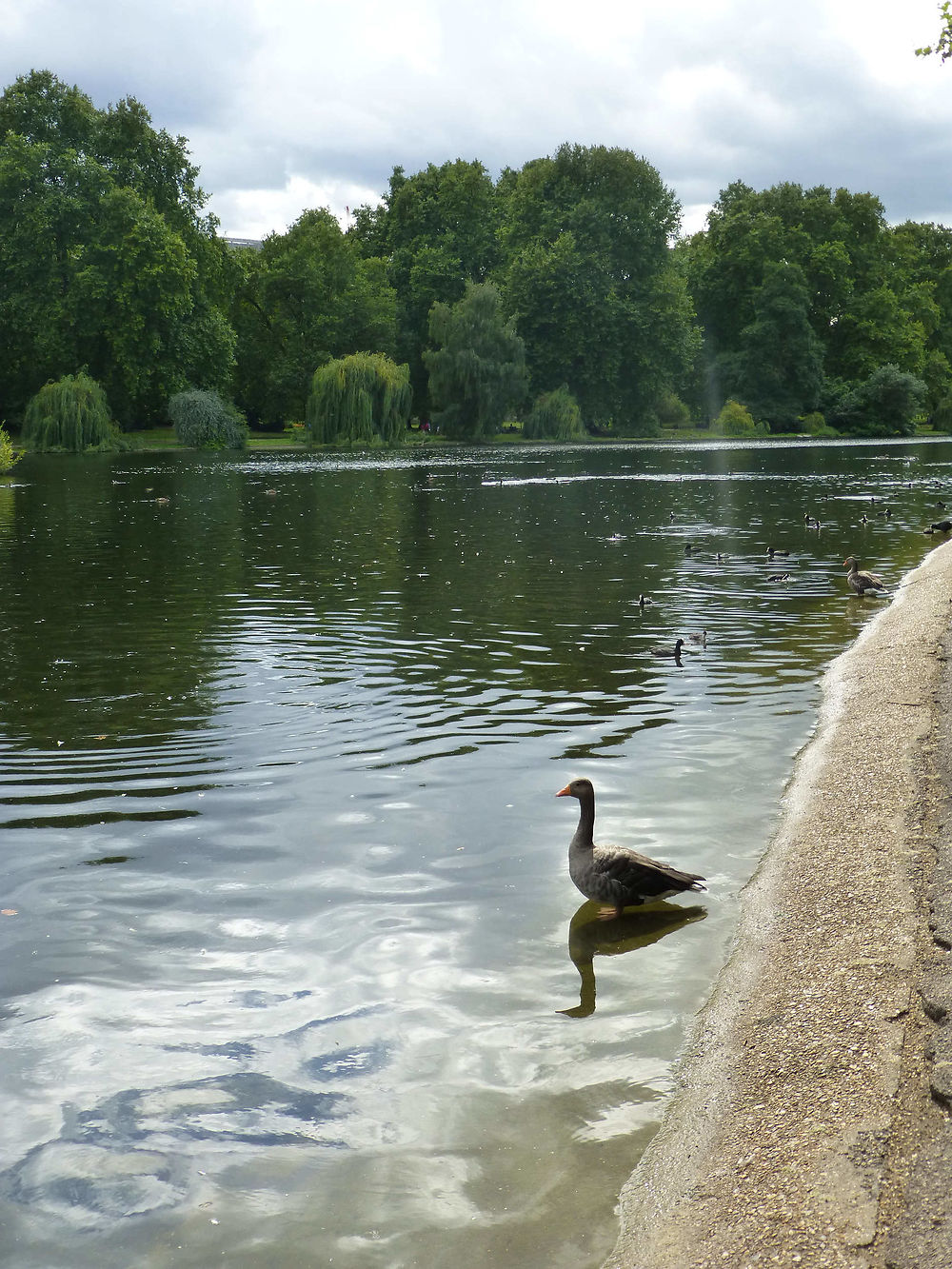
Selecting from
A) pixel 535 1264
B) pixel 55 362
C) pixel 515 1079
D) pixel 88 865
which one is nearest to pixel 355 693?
pixel 88 865

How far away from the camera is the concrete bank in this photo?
4.15 m

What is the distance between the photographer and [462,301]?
284ft

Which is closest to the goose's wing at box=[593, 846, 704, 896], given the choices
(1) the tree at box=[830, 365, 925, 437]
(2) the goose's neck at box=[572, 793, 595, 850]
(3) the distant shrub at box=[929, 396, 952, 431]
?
(2) the goose's neck at box=[572, 793, 595, 850]

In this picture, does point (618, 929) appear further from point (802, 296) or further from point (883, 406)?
point (802, 296)

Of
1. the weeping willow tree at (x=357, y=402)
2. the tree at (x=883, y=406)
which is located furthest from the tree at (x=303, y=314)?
the tree at (x=883, y=406)

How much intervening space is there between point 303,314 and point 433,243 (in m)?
15.1

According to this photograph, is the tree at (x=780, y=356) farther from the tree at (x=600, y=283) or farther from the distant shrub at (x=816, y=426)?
the tree at (x=600, y=283)

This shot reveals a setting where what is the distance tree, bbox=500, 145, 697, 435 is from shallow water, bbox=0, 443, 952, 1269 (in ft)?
264

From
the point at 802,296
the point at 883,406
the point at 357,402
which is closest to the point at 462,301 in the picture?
the point at 357,402

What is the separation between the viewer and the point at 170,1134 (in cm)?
512

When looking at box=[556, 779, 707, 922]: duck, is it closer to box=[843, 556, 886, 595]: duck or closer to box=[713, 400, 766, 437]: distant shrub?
box=[843, 556, 886, 595]: duck

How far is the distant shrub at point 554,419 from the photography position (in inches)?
3563

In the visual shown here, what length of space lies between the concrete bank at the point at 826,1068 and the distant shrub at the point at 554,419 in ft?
274

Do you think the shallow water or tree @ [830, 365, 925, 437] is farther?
tree @ [830, 365, 925, 437]
